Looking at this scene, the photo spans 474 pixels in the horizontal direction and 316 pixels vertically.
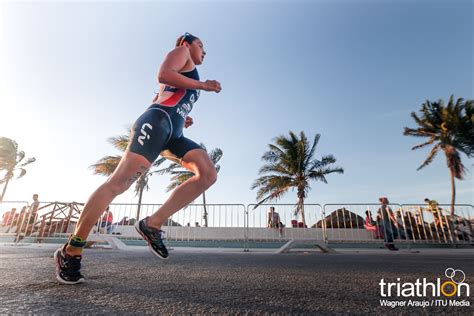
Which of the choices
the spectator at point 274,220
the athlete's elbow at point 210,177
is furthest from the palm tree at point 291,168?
the athlete's elbow at point 210,177

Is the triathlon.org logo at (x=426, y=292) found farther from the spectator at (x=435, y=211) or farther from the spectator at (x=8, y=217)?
the spectator at (x=8, y=217)

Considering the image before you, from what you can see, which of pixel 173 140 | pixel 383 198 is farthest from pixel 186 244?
pixel 173 140

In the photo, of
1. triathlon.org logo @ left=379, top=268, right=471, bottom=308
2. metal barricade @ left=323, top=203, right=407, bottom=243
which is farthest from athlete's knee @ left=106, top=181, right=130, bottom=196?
metal barricade @ left=323, top=203, right=407, bottom=243

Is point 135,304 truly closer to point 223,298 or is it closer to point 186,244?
point 223,298

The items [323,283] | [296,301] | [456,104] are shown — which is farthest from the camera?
[456,104]

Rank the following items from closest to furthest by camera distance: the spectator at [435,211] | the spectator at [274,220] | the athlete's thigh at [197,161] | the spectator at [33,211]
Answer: the athlete's thigh at [197,161]
the spectator at [435,211]
the spectator at [33,211]
the spectator at [274,220]

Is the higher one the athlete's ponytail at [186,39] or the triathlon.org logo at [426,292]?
the athlete's ponytail at [186,39]

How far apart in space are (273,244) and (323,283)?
37.2 ft

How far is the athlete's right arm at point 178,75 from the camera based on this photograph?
6.94ft

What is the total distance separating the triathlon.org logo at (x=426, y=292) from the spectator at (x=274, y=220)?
12.9 metres

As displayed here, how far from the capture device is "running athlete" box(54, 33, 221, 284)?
1.82 meters

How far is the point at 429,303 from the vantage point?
1.39 meters

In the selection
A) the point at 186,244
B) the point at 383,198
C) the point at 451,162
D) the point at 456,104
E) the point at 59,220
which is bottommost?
the point at 186,244

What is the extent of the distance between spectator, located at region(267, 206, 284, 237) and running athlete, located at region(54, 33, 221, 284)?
13.0 metres
